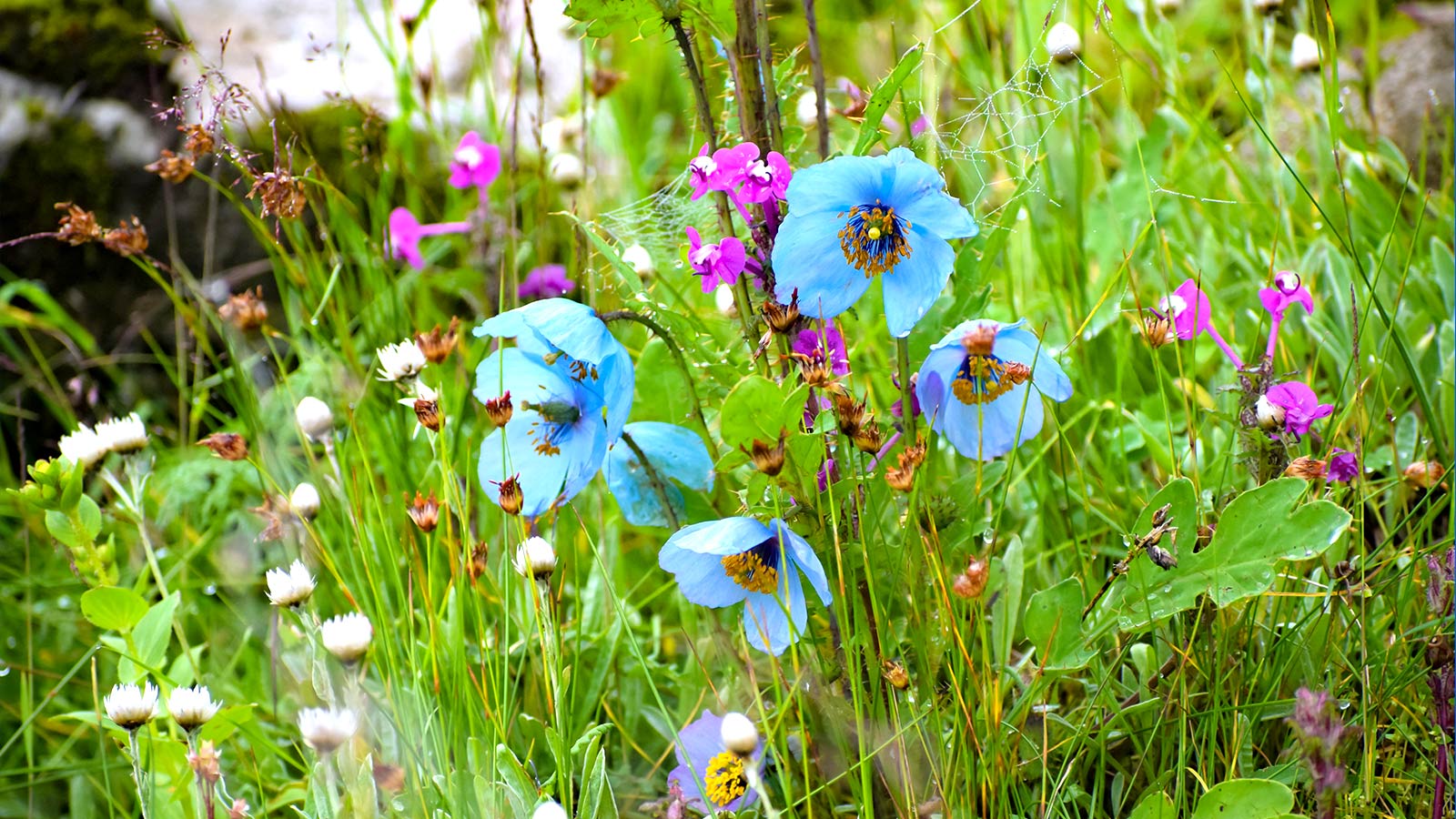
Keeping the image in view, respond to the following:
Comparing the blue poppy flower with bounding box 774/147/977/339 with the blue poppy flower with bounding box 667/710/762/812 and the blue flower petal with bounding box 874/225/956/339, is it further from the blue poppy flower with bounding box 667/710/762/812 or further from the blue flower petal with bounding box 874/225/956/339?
the blue poppy flower with bounding box 667/710/762/812

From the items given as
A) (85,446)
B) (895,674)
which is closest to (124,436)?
(85,446)

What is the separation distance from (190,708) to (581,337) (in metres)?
0.37

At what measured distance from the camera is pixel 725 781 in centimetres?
88

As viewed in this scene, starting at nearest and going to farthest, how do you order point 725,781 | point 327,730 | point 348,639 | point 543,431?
point 327,730
point 348,639
point 725,781
point 543,431

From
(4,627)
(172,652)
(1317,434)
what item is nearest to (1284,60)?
(1317,434)

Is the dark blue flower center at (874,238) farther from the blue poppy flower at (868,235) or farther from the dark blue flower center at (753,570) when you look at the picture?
the dark blue flower center at (753,570)

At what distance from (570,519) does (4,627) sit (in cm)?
73

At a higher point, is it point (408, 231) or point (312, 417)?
point (408, 231)

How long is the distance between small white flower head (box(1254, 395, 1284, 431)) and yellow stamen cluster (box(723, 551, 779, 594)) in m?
0.39

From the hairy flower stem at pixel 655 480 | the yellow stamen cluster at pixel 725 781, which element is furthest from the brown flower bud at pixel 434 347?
the yellow stamen cluster at pixel 725 781

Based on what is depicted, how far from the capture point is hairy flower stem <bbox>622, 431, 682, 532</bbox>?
960 mm

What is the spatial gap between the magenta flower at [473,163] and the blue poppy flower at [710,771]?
2.67 ft

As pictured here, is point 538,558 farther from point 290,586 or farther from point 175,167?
point 175,167

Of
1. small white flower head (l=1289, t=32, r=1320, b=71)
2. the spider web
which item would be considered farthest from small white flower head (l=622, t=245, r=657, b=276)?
small white flower head (l=1289, t=32, r=1320, b=71)
